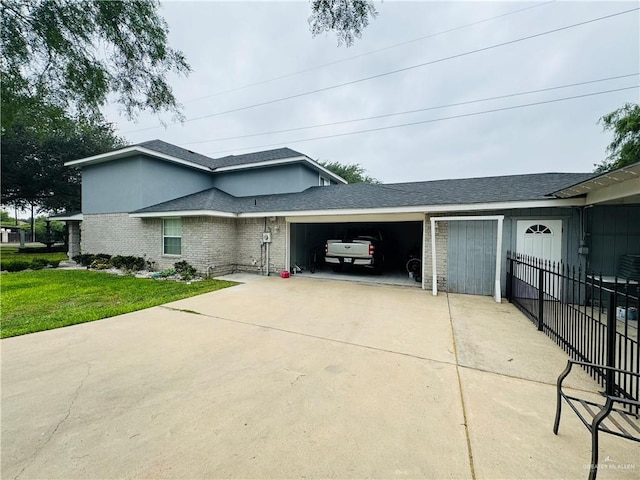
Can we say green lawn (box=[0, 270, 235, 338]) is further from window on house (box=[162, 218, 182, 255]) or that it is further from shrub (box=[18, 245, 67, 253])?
shrub (box=[18, 245, 67, 253])

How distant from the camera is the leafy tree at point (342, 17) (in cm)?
411

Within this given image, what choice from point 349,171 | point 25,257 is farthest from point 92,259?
point 349,171

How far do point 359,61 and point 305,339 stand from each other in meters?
11.9

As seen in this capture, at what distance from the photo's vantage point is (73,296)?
6.74m

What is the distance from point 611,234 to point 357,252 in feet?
21.8

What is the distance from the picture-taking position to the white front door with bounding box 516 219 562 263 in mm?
6637

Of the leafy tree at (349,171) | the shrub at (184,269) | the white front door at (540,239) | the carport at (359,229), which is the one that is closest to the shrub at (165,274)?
the shrub at (184,269)

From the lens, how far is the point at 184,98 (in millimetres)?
5855

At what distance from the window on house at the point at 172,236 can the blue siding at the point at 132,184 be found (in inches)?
70.6

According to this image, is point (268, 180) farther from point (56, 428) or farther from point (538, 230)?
point (56, 428)

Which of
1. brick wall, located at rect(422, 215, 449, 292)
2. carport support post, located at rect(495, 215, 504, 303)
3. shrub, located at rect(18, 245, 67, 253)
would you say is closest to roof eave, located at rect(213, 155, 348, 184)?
brick wall, located at rect(422, 215, 449, 292)

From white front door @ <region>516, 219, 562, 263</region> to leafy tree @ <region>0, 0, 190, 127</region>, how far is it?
29.8 feet

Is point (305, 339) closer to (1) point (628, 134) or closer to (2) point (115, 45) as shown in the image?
(2) point (115, 45)

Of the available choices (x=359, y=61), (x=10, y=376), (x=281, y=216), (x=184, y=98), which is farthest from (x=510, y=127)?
(x=10, y=376)
